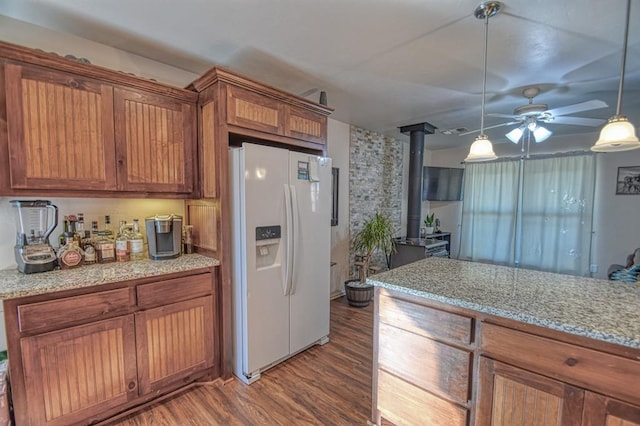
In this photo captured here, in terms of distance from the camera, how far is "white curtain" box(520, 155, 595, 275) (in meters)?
4.54

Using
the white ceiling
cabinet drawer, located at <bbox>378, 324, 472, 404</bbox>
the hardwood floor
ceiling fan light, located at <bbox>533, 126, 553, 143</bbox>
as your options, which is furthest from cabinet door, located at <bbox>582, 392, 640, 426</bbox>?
ceiling fan light, located at <bbox>533, 126, 553, 143</bbox>

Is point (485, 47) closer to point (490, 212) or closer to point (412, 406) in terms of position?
point (412, 406)

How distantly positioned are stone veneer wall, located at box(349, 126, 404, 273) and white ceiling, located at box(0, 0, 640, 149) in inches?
56.8

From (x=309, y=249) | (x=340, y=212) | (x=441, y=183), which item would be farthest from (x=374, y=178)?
(x=309, y=249)

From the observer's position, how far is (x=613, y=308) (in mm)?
1288

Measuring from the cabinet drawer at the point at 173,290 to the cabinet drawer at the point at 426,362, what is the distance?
4.35 feet

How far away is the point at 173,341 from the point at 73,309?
65 centimetres

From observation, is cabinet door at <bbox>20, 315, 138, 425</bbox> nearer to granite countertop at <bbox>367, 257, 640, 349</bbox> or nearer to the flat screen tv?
granite countertop at <bbox>367, 257, 640, 349</bbox>

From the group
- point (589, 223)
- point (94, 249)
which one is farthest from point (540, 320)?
point (589, 223)

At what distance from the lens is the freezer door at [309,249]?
98.3 inches

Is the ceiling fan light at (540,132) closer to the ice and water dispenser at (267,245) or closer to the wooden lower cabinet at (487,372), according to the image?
the wooden lower cabinet at (487,372)

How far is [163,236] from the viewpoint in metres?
2.23

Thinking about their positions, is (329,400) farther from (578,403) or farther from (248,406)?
(578,403)

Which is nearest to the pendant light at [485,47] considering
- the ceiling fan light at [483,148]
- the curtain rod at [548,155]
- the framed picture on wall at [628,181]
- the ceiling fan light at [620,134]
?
the ceiling fan light at [483,148]
